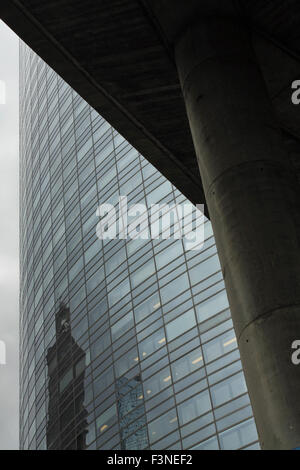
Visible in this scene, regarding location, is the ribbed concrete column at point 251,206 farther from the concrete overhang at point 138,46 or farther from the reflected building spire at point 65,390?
the reflected building spire at point 65,390

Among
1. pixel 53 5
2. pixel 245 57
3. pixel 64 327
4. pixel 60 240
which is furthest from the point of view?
pixel 60 240

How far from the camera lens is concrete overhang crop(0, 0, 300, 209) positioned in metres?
12.2

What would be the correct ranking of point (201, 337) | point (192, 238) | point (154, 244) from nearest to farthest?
point (201, 337)
point (192, 238)
point (154, 244)

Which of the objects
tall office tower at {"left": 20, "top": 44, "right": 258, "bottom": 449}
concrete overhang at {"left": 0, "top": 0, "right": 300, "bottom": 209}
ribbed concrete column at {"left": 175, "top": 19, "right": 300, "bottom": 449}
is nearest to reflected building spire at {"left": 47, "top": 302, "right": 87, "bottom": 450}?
tall office tower at {"left": 20, "top": 44, "right": 258, "bottom": 449}

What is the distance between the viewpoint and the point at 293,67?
12758mm

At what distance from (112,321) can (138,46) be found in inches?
1597

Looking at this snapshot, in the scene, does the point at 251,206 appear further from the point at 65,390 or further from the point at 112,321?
the point at 65,390

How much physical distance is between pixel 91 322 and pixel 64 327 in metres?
5.41

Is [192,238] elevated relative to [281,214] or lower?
elevated

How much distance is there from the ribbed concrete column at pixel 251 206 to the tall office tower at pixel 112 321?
28501mm

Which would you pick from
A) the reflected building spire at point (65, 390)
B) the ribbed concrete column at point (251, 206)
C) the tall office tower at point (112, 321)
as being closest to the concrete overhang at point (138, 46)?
the ribbed concrete column at point (251, 206)

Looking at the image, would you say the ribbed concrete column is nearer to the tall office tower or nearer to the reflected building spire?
the tall office tower

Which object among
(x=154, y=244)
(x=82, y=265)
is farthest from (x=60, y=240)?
(x=154, y=244)

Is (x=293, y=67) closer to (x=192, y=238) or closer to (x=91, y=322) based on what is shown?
(x=192, y=238)
